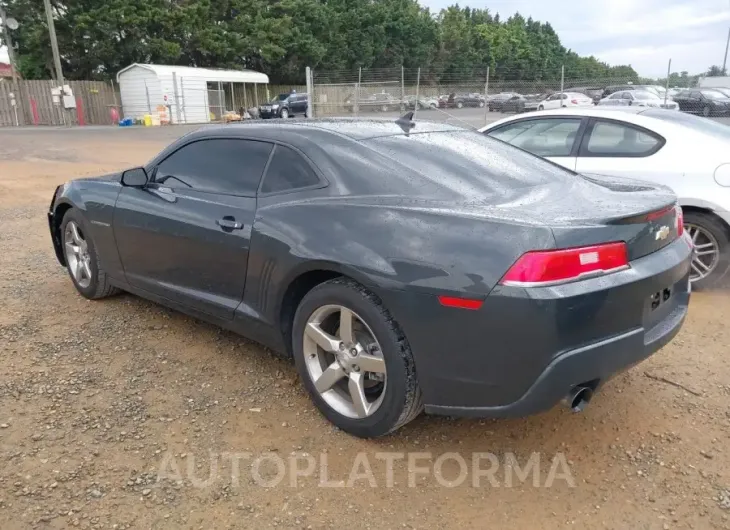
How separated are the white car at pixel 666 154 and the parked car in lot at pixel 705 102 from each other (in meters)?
17.6

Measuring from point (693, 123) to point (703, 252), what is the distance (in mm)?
1167

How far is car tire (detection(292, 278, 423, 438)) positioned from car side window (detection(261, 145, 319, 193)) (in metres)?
0.59

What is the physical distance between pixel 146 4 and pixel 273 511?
3917cm

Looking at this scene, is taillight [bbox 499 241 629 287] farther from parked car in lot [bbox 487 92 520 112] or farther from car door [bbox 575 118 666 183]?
parked car in lot [bbox 487 92 520 112]

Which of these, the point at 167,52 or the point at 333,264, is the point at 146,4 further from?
the point at 333,264

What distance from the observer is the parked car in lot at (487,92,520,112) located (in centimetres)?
2123

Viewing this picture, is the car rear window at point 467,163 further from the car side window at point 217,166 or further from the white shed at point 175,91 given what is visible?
the white shed at point 175,91

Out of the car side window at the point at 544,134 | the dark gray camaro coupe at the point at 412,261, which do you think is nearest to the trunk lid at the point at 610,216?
the dark gray camaro coupe at the point at 412,261

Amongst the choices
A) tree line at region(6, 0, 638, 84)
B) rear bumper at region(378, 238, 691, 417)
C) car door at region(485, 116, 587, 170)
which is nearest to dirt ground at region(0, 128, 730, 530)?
rear bumper at region(378, 238, 691, 417)

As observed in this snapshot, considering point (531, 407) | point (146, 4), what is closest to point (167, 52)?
point (146, 4)

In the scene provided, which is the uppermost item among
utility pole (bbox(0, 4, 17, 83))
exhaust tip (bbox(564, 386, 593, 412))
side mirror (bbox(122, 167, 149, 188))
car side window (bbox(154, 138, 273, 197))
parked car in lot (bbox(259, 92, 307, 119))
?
utility pole (bbox(0, 4, 17, 83))

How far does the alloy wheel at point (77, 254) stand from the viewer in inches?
182

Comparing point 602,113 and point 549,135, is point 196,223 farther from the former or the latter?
point 602,113

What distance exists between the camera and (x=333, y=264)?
2.74 m
